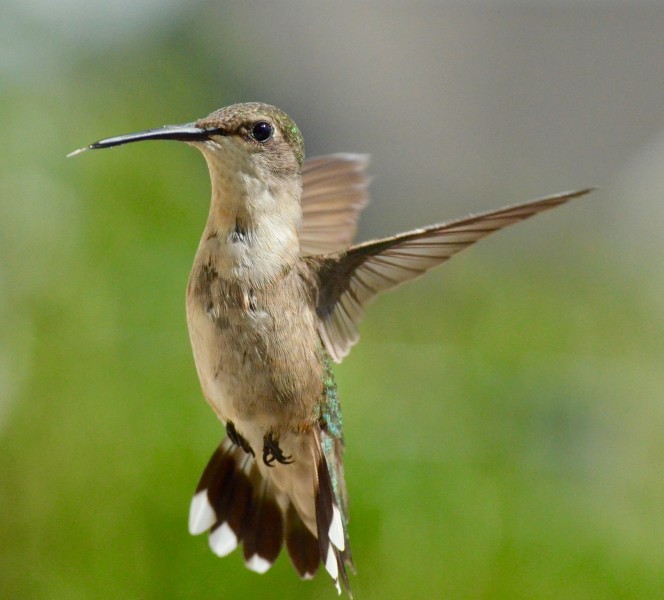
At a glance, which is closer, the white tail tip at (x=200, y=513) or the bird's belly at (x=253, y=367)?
the bird's belly at (x=253, y=367)

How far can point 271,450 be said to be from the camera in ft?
4.14

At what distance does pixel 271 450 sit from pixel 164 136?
466 millimetres

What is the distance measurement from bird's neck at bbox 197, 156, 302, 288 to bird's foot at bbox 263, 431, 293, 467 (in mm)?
215

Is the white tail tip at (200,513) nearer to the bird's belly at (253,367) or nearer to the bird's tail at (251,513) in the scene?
the bird's tail at (251,513)

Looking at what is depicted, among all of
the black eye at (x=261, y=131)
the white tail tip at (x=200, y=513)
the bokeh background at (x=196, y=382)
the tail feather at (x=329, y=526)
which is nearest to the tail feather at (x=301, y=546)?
the white tail tip at (x=200, y=513)

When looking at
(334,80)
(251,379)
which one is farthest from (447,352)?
(334,80)

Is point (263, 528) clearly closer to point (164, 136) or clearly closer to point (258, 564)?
point (258, 564)

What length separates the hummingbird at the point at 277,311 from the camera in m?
1.11

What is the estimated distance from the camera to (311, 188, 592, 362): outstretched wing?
4.10 ft

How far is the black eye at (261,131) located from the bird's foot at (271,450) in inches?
14.2

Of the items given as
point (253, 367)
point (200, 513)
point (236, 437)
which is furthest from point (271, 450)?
point (200, 513)

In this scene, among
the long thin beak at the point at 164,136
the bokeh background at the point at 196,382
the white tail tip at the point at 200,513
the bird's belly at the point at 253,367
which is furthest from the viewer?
the bokeh background at the point at 196,382

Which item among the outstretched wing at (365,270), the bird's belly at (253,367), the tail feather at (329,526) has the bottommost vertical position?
the tail feather at (329,526)

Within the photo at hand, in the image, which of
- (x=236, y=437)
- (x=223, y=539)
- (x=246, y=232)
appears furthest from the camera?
(x=223, y=539)
